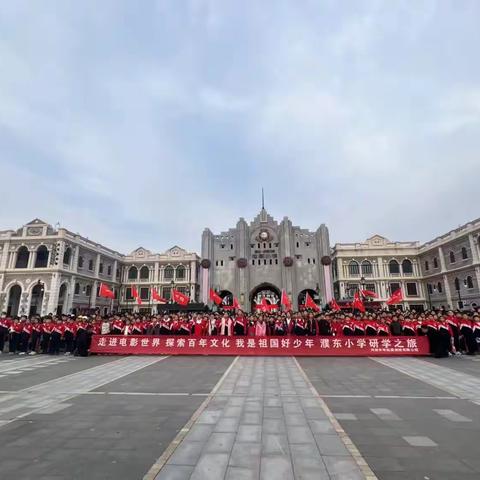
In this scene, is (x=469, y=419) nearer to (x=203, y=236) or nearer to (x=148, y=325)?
(x=148, y=325)

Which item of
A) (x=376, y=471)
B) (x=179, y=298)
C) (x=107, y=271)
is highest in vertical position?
(x=107, y=271)

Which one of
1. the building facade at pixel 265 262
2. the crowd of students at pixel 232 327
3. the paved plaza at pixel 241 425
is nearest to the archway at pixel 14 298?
the building facade at pixel 265 262

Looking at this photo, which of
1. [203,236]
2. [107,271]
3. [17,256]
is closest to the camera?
[203,236]

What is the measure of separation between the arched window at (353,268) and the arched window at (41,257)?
38.1 meters

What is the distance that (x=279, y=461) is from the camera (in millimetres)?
3684

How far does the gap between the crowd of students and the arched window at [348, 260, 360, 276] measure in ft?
97.2

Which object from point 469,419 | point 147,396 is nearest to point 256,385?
point 147,396

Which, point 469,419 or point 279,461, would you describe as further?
point 469,419

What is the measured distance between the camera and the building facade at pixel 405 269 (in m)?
37.3

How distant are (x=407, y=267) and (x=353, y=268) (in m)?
7.12

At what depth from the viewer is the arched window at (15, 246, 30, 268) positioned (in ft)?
123

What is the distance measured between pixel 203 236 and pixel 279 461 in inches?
1226

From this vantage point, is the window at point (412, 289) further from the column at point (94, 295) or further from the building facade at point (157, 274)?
the column at point (94, 295)

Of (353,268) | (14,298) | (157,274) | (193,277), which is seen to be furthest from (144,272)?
(353,268)
